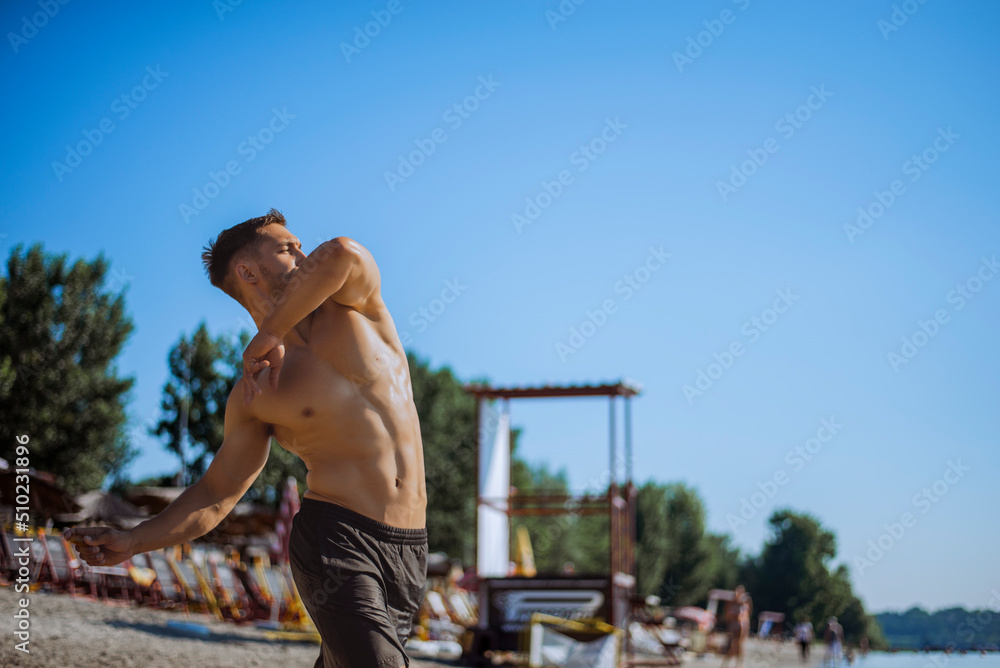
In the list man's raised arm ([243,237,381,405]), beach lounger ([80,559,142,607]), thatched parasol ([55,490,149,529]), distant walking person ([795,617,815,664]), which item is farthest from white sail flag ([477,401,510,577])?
man's raised arm ([243,237,381,405])

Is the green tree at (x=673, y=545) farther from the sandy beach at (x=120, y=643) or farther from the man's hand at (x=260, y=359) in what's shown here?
the man's hand at (x=260, y=359)

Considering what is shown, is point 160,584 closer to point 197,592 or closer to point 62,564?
point 197,592

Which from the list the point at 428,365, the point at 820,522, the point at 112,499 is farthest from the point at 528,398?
the point at 428,365

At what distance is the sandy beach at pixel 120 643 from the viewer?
6.91 metres

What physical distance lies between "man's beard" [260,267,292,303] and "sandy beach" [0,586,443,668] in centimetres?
493

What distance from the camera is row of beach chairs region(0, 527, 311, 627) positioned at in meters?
14.3

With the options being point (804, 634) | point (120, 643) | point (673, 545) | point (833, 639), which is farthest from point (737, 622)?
point (673, 545)

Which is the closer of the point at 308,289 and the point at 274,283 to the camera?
the point at 308,289

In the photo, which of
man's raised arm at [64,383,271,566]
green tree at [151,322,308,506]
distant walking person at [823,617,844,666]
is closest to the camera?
man's raised arm at [64,383,271,566]

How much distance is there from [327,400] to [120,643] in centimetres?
760

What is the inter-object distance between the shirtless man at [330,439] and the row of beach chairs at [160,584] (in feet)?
41.3

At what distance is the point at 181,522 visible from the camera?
2.42 metres

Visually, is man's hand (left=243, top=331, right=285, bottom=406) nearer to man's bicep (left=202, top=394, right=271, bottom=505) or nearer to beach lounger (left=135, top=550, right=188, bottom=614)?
man's bicep (left=202, top=394, right=271, bottom=505)

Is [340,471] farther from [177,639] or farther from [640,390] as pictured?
[640,390]
